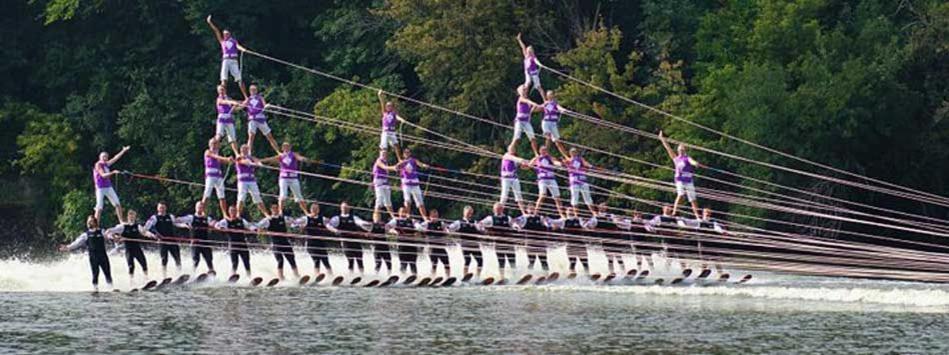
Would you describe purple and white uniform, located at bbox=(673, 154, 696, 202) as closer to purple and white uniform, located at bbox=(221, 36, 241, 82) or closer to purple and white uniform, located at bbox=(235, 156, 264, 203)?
purple and white uniform, located at bbox=(235, 156, 264, 203)

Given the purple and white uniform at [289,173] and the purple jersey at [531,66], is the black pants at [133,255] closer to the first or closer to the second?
the purple and white uniform at [289,173]

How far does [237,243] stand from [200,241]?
2.54 ft

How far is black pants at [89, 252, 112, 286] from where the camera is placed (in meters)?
52.3

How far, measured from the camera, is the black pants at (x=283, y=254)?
54.2m

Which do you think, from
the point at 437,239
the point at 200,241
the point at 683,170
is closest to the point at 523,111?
the point at 683,170

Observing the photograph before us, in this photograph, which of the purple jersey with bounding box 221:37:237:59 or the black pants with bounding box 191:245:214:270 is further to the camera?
the purple jersey with bounding box 221:37:237:59

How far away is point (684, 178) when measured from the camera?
54.8 meters

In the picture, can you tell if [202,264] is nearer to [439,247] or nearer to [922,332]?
[439,247]

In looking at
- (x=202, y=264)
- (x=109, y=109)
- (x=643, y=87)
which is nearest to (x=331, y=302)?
(x=202, y=264)

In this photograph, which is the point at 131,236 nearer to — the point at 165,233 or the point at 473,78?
the point at 165,233

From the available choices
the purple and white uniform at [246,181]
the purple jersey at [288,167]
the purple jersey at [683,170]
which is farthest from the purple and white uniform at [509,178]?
the purple and white uniform at [246,181]

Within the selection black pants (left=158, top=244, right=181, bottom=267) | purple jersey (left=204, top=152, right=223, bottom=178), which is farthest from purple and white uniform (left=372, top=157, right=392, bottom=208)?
black pants (left=158, top=244, right=181, bottom=267)

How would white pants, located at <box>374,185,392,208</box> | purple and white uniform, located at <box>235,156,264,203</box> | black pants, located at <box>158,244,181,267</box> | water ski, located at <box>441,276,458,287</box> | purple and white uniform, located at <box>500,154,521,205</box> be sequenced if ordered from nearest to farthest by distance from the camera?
black pants, located at <box>158,244,181,267</box>, water ski, located at <box>441,276,458,287</box>, purple and white uniform, located at <box>235,156,264,203</box>, white pants, located at <box>374,185,392,208</box>, purple and white uniform, located at <box>500,154,521,205</box>

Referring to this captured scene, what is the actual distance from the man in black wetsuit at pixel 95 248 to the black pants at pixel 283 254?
11.5ft
